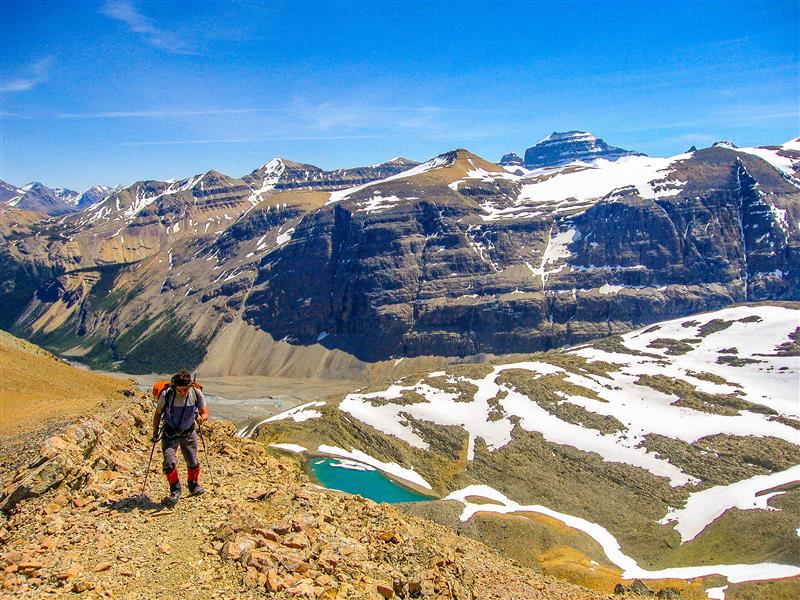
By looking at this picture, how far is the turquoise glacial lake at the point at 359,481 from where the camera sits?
78.9 metres

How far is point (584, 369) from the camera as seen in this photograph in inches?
4695

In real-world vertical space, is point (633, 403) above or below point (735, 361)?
below

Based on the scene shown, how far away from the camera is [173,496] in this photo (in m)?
16.5

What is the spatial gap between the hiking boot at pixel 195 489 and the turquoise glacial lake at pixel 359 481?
6255cm

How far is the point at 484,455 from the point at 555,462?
10.7 metres

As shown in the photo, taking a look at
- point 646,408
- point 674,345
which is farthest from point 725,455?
point 674,345

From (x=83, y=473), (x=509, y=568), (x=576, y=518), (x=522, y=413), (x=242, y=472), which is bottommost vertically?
(x=576, y=518)

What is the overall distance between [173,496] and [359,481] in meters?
68.8

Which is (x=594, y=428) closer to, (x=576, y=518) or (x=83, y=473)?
(x=576, y=518)

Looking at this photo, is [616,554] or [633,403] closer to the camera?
[616,554]

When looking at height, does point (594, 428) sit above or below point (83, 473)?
below

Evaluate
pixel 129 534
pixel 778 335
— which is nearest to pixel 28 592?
pixel 129 534

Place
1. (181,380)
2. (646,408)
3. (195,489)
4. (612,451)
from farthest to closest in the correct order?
(646,408) → (612,451) → (181,380) → (195,489)

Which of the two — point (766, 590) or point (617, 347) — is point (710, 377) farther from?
point (766, 590)
